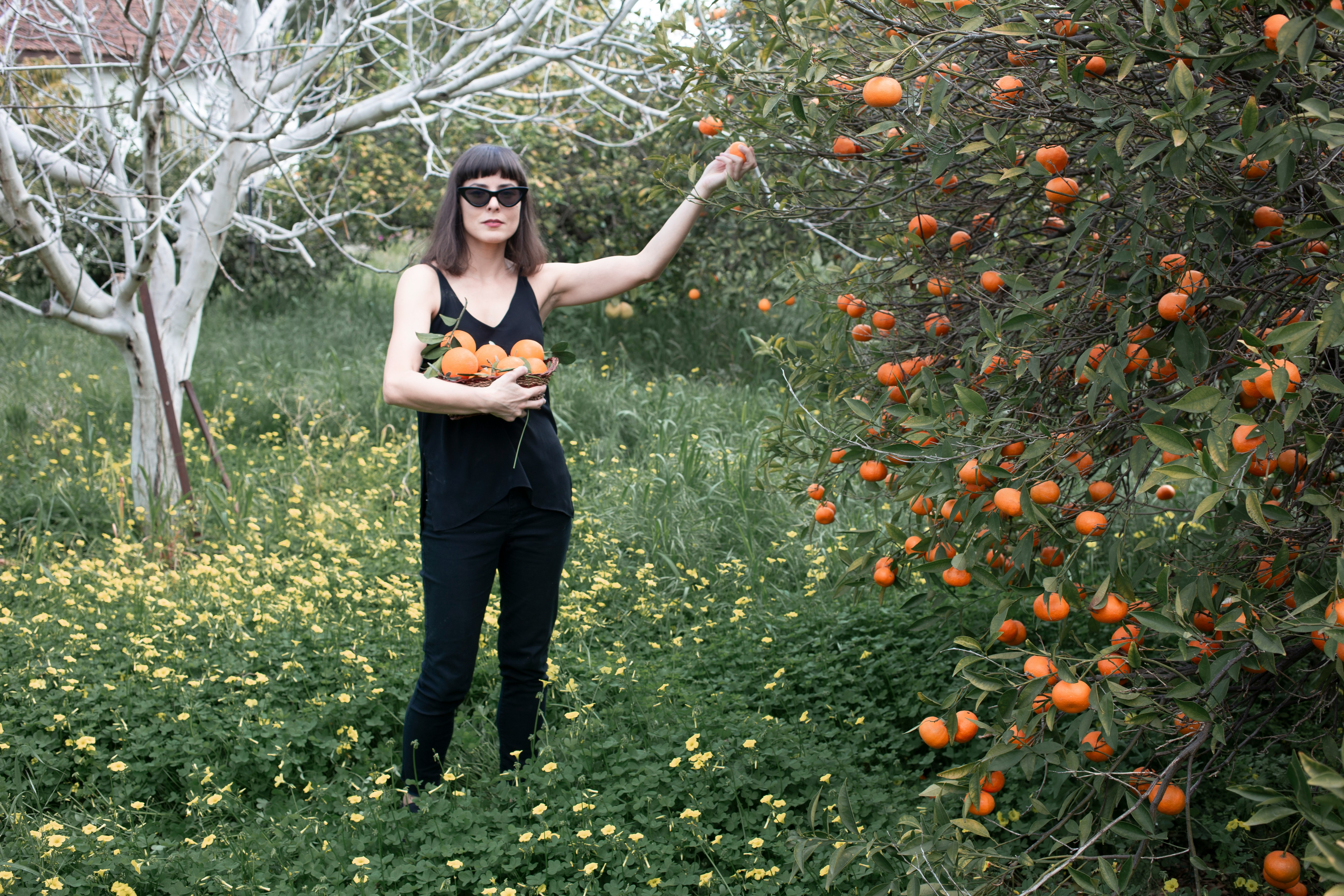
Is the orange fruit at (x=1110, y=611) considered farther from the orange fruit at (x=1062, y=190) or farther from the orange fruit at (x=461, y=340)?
the orange fruit at (x=461, y=340)

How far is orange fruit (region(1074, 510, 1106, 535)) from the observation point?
1.69 m

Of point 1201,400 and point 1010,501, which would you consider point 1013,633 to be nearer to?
point 1010,501

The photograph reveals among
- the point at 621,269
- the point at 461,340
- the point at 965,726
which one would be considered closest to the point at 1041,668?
the point at 965,726

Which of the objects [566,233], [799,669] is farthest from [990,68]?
[566,233]

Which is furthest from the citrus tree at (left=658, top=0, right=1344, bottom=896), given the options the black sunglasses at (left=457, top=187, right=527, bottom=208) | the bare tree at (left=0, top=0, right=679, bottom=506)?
the bare tree at (left=0, top=0, right=679, bottom=506)

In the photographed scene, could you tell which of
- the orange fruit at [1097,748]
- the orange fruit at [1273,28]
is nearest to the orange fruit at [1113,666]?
the orange fruit at [1097,748]

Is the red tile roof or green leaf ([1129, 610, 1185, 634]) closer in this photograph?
green leaf ([1129, 610, 1185, 634])

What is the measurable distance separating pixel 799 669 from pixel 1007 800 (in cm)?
88

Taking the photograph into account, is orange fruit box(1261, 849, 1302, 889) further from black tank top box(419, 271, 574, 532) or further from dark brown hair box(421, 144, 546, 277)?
dark brown hair box(421, 144, 546, 277)

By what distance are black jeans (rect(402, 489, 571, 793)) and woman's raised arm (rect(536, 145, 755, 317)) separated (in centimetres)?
61

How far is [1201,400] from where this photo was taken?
1.42m

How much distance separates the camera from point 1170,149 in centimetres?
167

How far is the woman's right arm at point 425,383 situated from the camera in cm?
233

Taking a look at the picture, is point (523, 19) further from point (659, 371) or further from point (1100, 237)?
point (659, 371)
